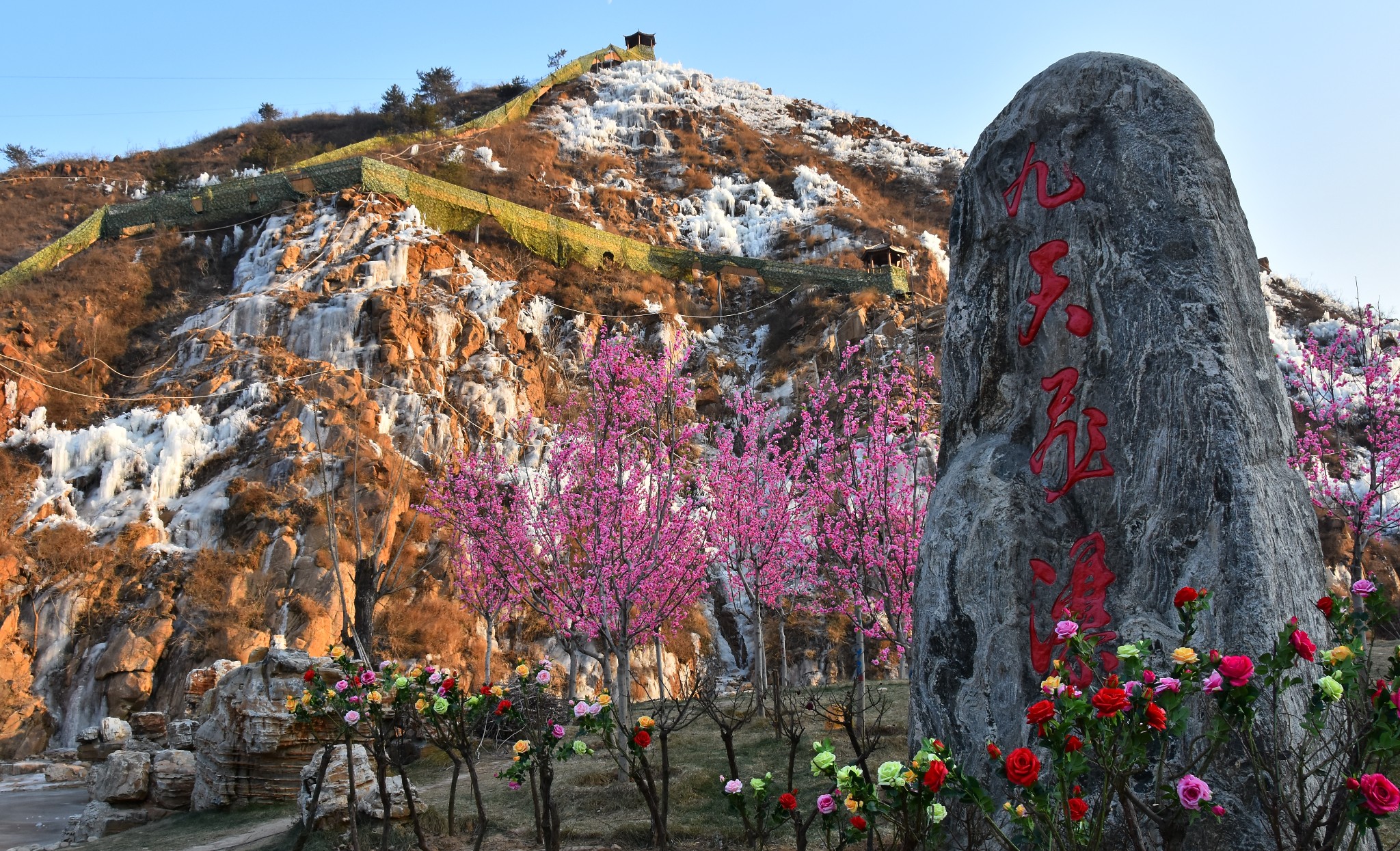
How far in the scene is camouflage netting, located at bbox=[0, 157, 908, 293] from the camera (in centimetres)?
3406

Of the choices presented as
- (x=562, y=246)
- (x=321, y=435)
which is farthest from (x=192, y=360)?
(x=562, y=246)

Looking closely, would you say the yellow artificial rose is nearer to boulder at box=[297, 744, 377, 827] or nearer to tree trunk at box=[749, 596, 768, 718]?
boulder at box=[297, 744, 377, 827]

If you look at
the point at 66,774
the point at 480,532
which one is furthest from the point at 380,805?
the point at 66,774

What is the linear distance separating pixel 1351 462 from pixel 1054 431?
1083 inches

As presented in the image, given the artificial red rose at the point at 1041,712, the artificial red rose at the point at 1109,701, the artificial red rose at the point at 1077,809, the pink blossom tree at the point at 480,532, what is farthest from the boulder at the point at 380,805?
the artificial red rose at the point at 1109,701

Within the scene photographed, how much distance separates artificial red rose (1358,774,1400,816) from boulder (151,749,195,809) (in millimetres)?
12780

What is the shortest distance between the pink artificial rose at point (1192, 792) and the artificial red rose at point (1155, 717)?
0.15 meters

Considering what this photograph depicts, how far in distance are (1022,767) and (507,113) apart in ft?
184

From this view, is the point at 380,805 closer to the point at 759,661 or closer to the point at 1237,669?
the point at 759,661

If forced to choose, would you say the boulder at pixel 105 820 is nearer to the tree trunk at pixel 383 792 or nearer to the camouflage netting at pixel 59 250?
the tree trunk at pixel 383 792

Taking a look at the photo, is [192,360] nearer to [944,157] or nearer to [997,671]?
[997,671]

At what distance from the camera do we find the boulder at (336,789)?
28.1ft

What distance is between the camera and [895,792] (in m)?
3.09

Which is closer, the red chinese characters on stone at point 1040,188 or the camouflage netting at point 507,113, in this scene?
the red chinese characters on stone at point 1040,188
